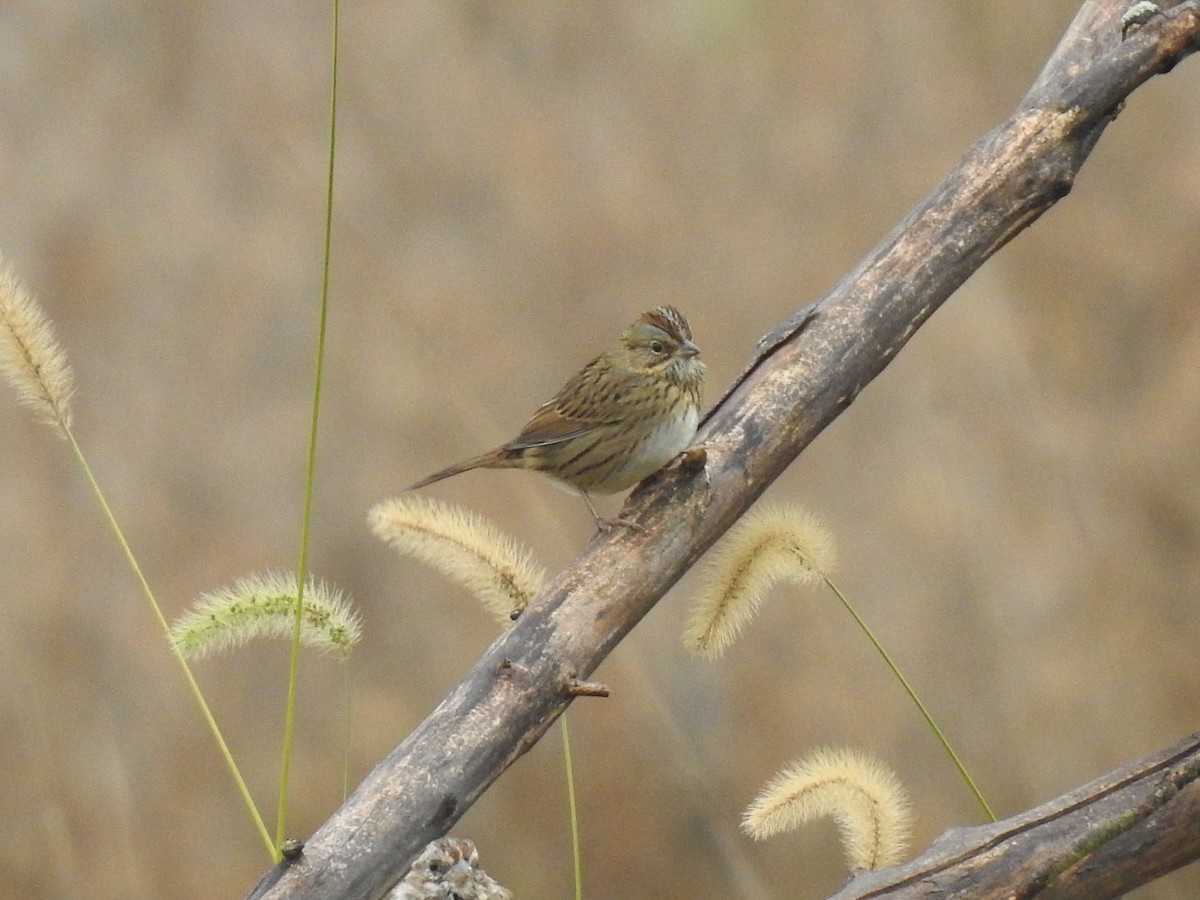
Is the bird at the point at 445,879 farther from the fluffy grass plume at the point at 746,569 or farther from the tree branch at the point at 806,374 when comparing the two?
the fluffy grass plume at the point at 746,569

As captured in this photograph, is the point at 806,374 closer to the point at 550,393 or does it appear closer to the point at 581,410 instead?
the point at 581,410

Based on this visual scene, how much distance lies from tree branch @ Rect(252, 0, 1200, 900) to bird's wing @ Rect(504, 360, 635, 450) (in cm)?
38

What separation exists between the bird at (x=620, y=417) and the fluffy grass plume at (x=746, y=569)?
13.0 inches

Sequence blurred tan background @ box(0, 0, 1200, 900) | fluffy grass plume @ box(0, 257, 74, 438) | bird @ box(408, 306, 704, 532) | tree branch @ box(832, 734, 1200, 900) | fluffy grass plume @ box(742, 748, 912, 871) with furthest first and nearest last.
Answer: blurred tan background @ box(0, 0, 1200, 900) → bird @ box(408, 306, 704, 532) → fluffy grass plume @ box(742, 748, 912, 871) → fluffy grass plume @ box(0, 257, 74, 438) → tree branch @ box(832, 734, 1200, 900)

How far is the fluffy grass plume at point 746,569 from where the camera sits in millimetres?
2424

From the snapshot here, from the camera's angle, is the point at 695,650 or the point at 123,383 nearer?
the point at 695,650

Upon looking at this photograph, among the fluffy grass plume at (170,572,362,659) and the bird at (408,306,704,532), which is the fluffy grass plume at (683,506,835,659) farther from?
the fluffy grass plume at (170,572,362,659)

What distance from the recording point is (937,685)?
13.1 ft

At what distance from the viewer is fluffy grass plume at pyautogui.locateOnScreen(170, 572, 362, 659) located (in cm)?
213

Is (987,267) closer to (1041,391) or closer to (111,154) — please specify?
(1041,391)

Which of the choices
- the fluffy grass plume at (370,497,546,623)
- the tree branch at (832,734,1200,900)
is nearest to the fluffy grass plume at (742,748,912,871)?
the tree branch at (832,734,1200,900)

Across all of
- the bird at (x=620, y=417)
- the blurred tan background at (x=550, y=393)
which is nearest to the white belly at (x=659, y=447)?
the bird at (x=620, y=417)

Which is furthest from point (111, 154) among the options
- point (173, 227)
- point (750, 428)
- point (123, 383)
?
point (750, 428)

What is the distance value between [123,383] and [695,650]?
2.19 metres
